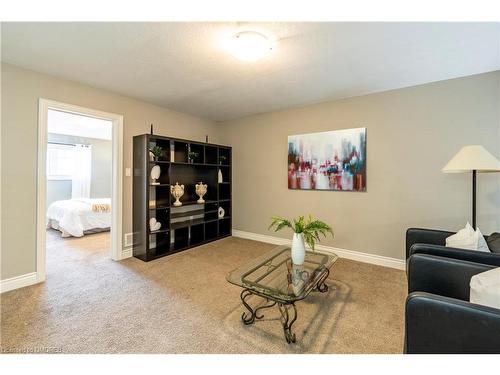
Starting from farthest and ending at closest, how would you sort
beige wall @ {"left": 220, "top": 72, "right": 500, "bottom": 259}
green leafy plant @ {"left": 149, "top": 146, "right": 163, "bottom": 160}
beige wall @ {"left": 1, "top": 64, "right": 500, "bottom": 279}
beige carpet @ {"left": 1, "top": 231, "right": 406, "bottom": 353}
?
green leafy plant @ {"left": 149, "top": 146, "right": 163, "bottom": 160} → beige wall @ {"left": 220, "top": 72, "right": 500, "bottom": 259} → beige wall @ {"left": 1, "top": 64, "right": 500, "bottom": 279} → beige carpet @ {"left": 1, "top": 231, "right": 406, "bottom": 353}

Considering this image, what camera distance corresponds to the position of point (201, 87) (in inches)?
115

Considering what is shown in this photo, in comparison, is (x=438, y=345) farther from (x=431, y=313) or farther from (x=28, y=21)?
(x=28, y=21)

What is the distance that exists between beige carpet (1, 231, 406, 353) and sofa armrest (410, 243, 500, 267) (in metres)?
0.60

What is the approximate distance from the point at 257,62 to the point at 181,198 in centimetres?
261

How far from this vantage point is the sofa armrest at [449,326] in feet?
3.07

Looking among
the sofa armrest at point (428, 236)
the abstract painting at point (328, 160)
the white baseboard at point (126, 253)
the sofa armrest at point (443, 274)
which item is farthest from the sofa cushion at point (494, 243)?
the white baseboard at point (126, 253)

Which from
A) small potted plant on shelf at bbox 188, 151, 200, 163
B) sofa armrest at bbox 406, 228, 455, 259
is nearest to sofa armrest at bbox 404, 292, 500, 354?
sofa armrest at bbox 406, 228, 455, 259

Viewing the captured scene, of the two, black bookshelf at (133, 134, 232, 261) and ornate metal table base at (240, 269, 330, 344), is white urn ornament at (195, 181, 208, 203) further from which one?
ornate metal table base at (240, 269, 330, 344)

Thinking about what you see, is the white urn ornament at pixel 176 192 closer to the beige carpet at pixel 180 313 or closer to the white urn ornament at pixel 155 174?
the white urn ornament at pixel 155 174

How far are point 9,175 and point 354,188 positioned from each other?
4008mm

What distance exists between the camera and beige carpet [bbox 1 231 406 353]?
1.54m

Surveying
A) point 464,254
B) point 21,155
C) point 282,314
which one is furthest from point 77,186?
point 464,254

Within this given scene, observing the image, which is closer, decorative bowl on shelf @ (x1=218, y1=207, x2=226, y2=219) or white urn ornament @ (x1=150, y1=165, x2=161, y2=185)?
white urn ornament @ (x1=150, y1=165, x2=161, y2=185)
